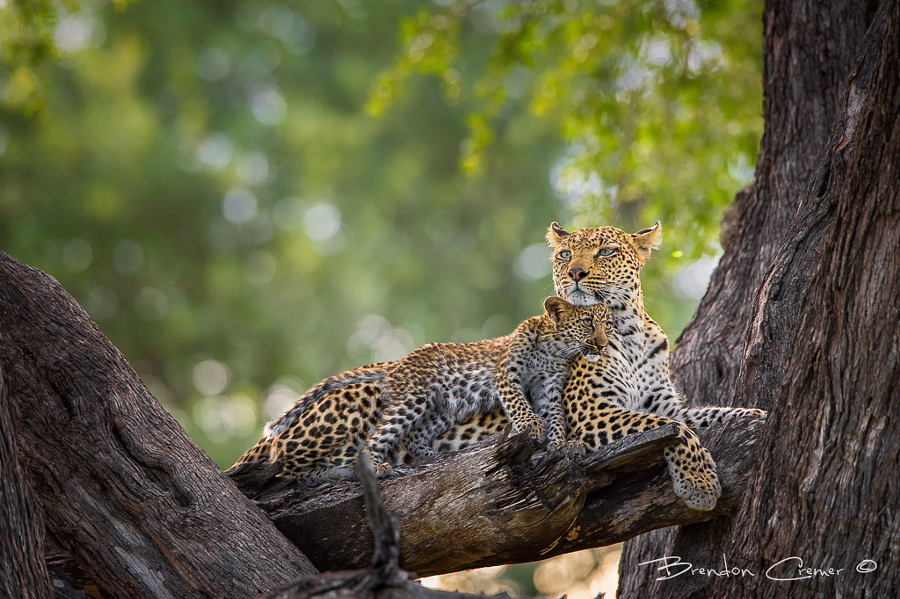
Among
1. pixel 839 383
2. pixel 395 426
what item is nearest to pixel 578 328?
pixel 395 426

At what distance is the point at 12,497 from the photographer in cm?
418

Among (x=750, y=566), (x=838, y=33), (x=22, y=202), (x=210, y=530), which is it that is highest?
(x=22, y=202)

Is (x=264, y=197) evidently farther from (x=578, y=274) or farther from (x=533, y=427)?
(x=533, y=427)

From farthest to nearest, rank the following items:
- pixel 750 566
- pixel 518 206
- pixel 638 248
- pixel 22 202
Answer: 1. pixel 518 206
2. pixel 22 202
3. pixel 638 248
4. pixel 750 566

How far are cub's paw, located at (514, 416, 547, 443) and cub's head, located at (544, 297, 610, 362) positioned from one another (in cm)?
69

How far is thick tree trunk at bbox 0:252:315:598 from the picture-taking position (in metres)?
4.96

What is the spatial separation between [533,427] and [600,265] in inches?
55.8

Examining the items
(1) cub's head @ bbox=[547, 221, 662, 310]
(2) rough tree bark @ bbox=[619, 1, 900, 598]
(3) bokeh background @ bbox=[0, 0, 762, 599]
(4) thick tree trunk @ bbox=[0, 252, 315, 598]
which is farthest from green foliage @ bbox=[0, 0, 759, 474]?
(4) thick tree trunk @ bbox=[0, 252, 315, 598]

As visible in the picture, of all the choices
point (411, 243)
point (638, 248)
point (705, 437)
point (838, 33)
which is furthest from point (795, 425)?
point (411, 243)

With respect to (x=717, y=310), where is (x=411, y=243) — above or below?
above

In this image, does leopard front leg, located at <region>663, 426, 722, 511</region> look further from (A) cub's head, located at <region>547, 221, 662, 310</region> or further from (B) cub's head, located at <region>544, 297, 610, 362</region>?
(A) cub's head, located at <region>547, 221, 662, 310</region>

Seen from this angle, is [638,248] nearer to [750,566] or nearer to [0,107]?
[750,566]

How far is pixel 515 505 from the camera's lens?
16.9 ft

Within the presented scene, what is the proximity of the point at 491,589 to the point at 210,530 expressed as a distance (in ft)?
46.3
